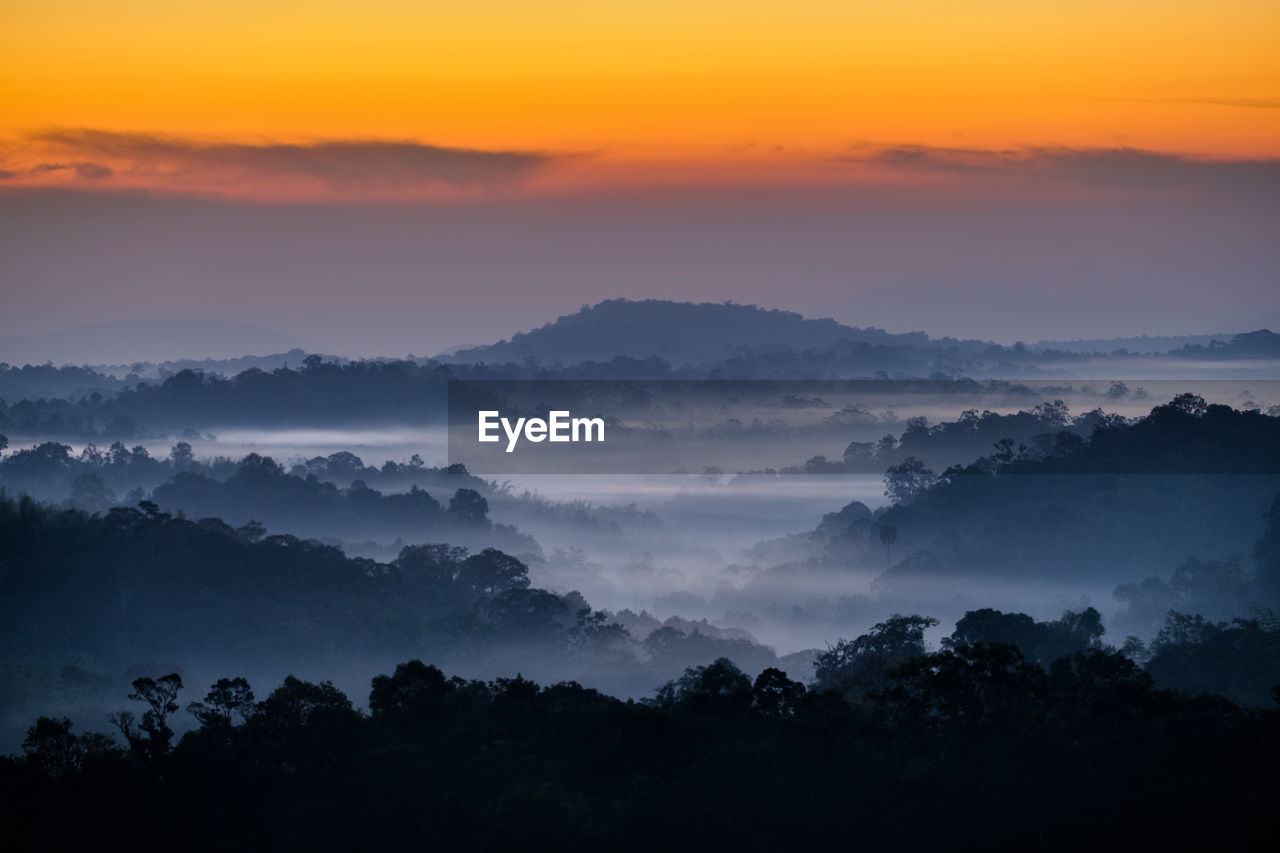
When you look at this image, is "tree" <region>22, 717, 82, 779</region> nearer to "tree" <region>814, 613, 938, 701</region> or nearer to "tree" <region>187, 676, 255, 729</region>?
"tree" <region>187, 676, 255, 729</region>

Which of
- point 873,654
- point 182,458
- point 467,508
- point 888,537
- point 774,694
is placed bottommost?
point 888,537

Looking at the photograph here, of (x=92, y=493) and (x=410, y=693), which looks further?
(x=92, y=493)

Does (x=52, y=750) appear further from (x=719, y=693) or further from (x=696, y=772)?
(x=719, y=693)

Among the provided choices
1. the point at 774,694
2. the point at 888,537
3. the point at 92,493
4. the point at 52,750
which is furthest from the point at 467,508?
the point at 52,750

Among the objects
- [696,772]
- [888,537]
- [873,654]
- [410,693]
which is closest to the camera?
[696,772]

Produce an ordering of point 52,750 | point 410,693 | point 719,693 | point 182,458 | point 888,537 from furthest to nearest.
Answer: point 182,458 → point 888,537 → point 719,693 → point 410,693 → point 52,750

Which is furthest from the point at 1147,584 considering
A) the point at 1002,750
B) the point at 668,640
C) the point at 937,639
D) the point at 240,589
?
the point at 1002,750

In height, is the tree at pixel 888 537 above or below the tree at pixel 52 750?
below

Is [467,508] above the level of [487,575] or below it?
below

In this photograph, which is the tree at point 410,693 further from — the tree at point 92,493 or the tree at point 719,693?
the tree at point 92,493

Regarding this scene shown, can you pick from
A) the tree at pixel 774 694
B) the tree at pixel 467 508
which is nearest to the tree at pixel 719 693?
the tree at pixel 774 694
